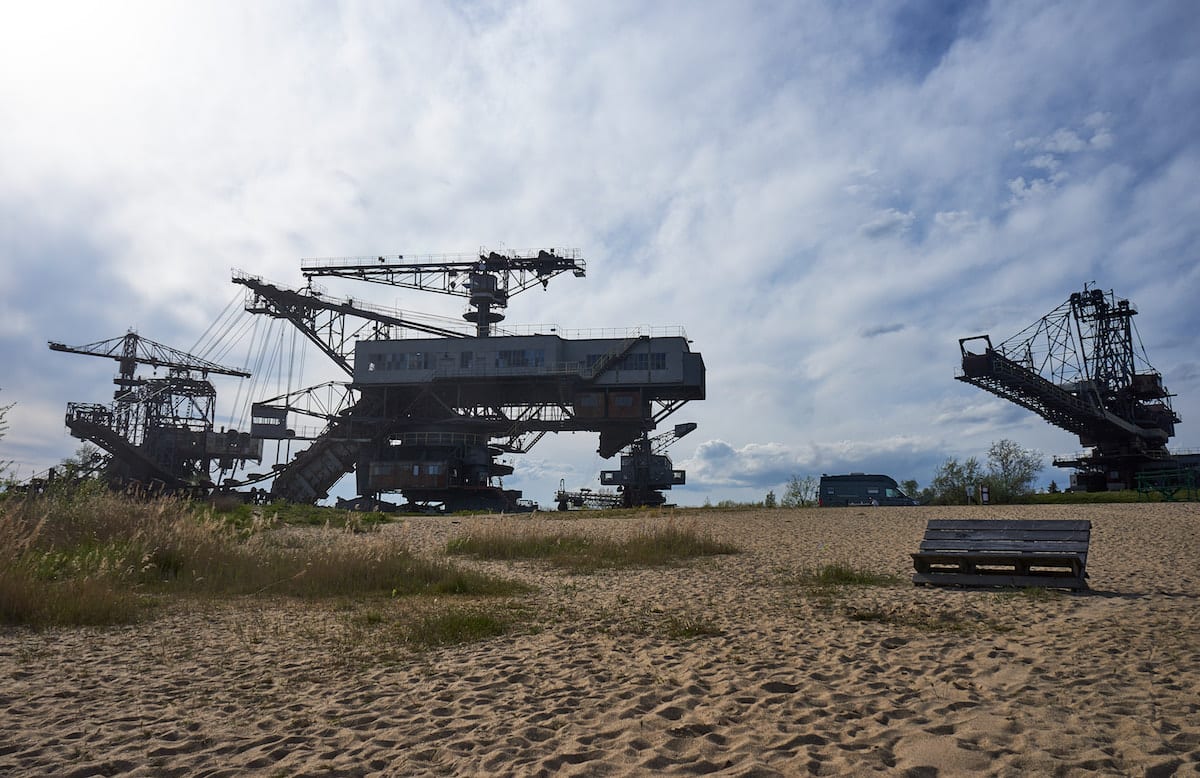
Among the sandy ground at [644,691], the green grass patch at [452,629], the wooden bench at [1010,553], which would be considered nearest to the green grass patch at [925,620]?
the sandy ground at [644,691]

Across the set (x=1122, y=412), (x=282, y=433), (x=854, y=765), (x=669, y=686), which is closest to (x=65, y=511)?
(x=669, y=686)

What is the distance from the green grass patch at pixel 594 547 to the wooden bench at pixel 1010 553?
639cm

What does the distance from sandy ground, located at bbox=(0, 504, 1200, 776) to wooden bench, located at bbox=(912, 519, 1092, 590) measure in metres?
0.76

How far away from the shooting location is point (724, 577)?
14.9 meters

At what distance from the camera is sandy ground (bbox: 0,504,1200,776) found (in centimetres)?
525

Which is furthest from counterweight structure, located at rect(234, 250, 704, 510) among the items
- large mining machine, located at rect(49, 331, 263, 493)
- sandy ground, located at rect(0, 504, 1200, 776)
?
sandy ground, located at rect(0, 504, 1200, 776)

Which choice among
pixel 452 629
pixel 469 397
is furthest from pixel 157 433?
pixel 452 629

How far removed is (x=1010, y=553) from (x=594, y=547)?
10.5m

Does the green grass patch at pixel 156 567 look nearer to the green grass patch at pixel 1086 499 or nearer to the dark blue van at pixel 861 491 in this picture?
the dark blue van at pixel 861 491

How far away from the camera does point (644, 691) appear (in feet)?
22.6

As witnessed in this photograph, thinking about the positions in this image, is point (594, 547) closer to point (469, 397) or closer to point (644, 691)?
point (644, 691)

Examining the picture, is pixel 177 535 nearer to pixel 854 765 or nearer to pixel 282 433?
pixel 854 765

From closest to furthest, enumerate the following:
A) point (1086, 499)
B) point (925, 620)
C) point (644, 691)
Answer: point (644, 691) → point (925, 620) → point (1086, 499)

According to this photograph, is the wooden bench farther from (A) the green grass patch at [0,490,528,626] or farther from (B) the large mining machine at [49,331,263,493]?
(B) the large mining machine at [49,331,263,493]
